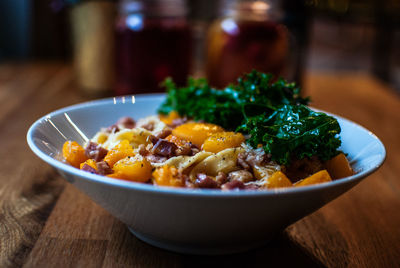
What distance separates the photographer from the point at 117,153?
1.26 meters

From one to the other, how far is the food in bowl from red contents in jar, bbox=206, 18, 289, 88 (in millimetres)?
1148

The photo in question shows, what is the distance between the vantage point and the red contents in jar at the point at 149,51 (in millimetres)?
2600

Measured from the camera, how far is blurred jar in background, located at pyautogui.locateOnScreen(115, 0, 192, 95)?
2.59m

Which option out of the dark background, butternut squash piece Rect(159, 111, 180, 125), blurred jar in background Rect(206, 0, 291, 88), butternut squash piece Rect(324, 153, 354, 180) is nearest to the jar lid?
blurred jar in background Rect(206, 0, 291, 88)

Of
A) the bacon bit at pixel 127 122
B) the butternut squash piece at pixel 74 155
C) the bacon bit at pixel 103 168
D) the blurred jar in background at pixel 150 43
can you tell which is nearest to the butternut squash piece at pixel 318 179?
the bacon bit at pixel 103 168

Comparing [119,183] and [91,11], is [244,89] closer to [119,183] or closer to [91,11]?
[119,183]

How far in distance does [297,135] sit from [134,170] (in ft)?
1.53

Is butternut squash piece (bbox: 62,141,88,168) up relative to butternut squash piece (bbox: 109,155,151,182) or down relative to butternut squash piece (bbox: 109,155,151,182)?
down

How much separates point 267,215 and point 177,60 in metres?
1.85

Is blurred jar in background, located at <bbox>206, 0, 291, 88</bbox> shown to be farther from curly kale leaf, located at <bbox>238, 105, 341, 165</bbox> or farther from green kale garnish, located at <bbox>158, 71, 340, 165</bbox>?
curly kale leaf, located at <bbox>238, 105, 341, 165</bbox>

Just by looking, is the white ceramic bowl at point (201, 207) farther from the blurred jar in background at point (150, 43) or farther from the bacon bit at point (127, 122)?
the blurred jar in background at point (150, 43)

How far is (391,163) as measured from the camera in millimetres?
2018

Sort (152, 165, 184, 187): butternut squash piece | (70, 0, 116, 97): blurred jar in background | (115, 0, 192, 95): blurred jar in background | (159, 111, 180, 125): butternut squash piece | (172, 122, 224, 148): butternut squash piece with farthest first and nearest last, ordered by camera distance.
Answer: (70, 0, 116, 97): blurred jar in background
(115, 0, 192, 95): blurred jar in background
(159, 111, 180, 125): butternut squash piece
(172, 122, 224, 148): butternut squash piece
(152, 165, 184, 187): butternut squash piece

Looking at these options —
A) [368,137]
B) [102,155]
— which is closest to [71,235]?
[102,155]
